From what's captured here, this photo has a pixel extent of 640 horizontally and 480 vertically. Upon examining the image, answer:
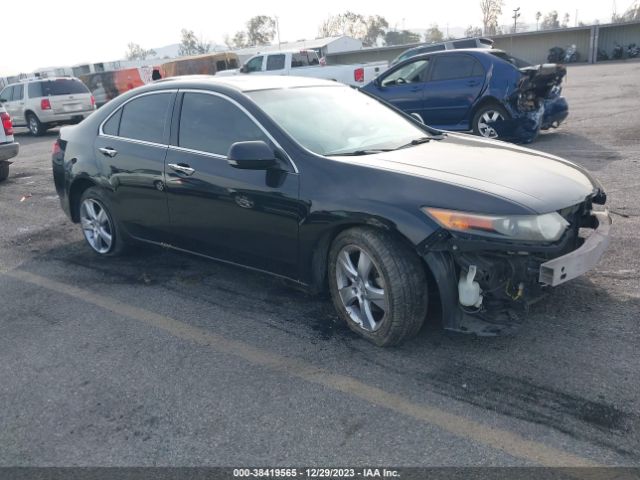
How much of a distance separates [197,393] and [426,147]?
Result: 2.37m

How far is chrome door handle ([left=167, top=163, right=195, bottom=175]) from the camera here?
15.3 ft

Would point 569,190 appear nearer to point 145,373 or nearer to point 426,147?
point 426,147

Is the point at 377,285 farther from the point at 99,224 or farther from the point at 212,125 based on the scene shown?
the point at 99,224

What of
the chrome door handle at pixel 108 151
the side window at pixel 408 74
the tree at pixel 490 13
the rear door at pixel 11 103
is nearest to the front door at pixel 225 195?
the chrome door handle at pixel 108 151

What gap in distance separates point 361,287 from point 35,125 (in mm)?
19148

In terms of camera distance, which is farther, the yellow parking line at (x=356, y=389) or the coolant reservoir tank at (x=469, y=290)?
the coolant reservoir tank at (x=469, y=290)

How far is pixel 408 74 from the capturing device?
11406 millimetres

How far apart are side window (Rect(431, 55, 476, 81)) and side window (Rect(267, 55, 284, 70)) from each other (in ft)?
42.1

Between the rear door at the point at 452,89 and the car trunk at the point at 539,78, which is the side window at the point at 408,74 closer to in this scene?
the rear door at the point at 452,89

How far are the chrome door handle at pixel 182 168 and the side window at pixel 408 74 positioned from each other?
7.49m

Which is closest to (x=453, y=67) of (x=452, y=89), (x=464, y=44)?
(x=452, y=89)

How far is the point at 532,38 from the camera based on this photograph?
4628 centimetres

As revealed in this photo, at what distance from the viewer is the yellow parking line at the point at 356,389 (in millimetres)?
2740

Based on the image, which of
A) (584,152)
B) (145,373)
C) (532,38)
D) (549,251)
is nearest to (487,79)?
(584,152)
